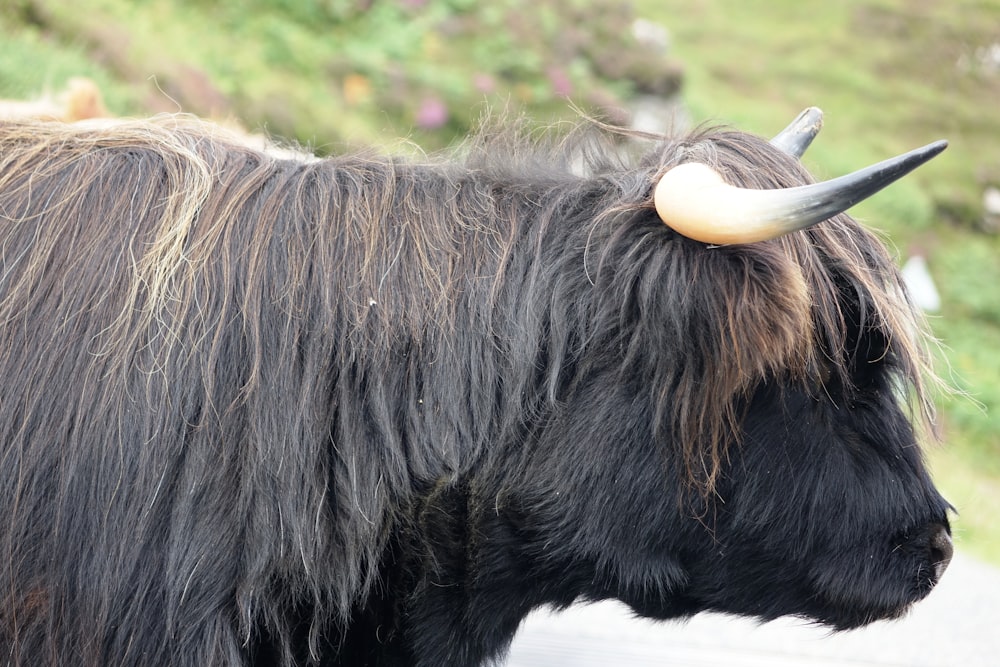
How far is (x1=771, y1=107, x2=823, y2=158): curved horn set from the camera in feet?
8.05

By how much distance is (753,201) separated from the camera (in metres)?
1.91

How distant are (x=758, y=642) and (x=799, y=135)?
2.64m

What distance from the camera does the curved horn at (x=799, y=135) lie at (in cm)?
246

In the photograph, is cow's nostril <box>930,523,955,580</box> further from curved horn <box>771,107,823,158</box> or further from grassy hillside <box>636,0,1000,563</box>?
grassy hillside <box>636,0,1000,563</box>

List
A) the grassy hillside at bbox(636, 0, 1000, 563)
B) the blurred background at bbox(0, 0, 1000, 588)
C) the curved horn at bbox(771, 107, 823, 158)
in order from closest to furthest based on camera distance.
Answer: the curved horn at bbox(771, 107, 823, 158)
the blurred background at bbox(0, 0, 1000, 588)
the grassy hillside at bbox(636, 0, 1000, 563)

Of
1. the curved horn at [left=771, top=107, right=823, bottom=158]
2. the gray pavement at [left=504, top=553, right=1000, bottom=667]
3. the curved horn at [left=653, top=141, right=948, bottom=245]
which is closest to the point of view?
the curved horn at [left=653, top=141, right=948, bottom=245]

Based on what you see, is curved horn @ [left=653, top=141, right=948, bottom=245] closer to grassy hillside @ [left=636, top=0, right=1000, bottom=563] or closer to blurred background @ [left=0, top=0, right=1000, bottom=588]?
blurred background @ [left=0, top=0, right=1000, bottom=588]

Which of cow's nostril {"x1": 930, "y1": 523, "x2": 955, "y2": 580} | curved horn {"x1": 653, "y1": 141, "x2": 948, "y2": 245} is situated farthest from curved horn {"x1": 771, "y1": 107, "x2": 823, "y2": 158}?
cow's nostril {"x1": 930, "y1": 523, "x2": 955, "y2": 580}

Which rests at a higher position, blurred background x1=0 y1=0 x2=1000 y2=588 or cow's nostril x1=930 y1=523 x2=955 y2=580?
blurred background x1=0 y1=0 x2=1000 y2=588

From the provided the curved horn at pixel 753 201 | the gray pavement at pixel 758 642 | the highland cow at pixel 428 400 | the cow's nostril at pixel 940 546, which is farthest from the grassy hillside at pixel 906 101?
the curved horn at pixel 753 201

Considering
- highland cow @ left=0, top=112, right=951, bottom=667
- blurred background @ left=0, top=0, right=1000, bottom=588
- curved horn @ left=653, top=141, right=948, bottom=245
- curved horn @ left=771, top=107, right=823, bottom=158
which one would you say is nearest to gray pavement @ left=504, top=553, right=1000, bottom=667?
blurred background @ left=0, top=0, right=1000, bottom=588

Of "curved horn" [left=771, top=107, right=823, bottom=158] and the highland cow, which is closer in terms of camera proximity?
the highland cow

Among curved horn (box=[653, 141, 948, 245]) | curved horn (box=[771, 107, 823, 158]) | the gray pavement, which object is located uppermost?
curved horn (box=[771, 107, 823, 158])

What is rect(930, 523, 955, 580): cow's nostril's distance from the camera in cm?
232
